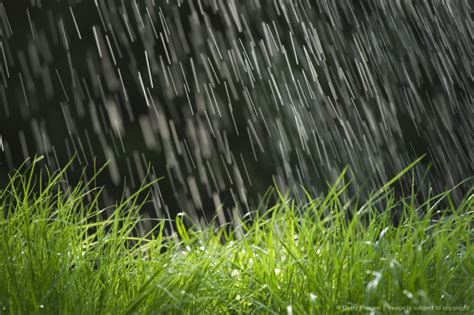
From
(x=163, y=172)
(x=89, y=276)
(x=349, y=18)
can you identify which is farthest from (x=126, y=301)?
(x=349, y=18)

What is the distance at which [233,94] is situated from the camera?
342 inches

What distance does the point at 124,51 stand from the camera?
28.5 feet

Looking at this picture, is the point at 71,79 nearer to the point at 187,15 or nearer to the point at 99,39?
the point at 99,39

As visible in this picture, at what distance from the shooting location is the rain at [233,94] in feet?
25.3

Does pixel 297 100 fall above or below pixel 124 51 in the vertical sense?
below

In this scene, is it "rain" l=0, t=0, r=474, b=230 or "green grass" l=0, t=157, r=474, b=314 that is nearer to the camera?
"green grass" l=0, t=157, r=474, b=314

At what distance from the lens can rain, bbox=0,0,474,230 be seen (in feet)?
25.3

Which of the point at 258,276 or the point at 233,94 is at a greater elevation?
the point at 233,94

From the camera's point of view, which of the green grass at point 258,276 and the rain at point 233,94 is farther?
the rain at point 233,94

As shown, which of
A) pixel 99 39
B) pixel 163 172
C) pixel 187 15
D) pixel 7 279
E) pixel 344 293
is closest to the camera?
pixel 344 293

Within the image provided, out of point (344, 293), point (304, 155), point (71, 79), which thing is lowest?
point (304, 155)

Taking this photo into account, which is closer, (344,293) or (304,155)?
(344,293)

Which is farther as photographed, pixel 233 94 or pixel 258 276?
pixel 233 94

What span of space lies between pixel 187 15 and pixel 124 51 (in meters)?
0.87
